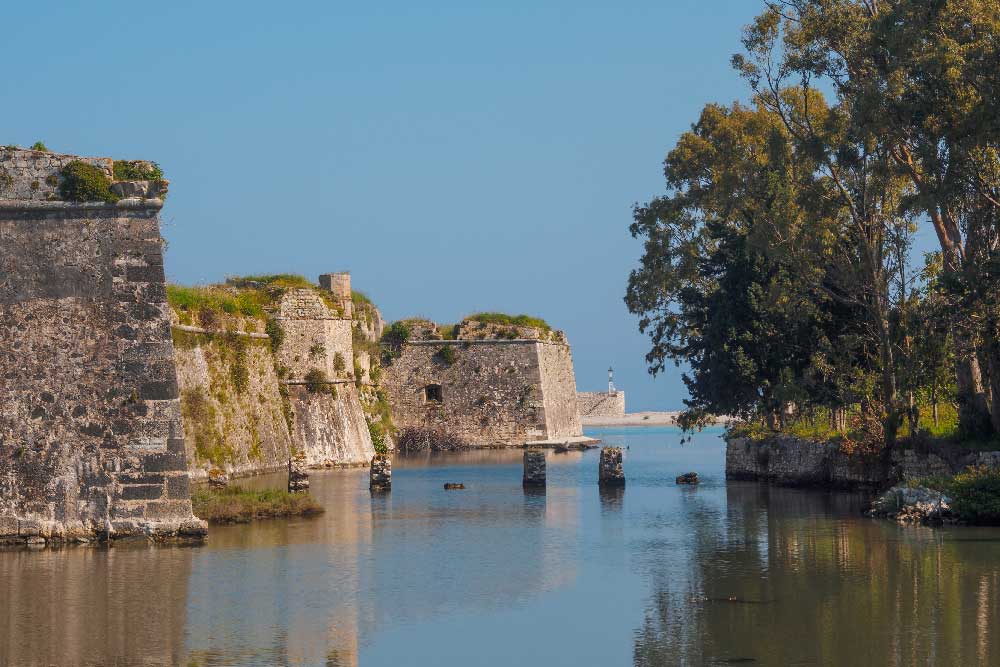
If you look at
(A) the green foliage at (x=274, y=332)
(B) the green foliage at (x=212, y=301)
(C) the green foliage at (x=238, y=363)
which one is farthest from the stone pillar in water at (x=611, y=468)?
(A) the green foliage at (x=274, y=332)

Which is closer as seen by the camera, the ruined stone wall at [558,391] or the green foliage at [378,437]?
the green foliage at [378,437]

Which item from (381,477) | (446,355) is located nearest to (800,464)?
(381,477)

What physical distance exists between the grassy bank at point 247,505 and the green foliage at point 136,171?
22.2 feet

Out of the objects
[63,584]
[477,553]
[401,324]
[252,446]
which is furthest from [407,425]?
[63,584]

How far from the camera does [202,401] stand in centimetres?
3512

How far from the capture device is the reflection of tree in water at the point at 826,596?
12188 mm

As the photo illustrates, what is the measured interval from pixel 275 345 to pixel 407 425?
16.2m

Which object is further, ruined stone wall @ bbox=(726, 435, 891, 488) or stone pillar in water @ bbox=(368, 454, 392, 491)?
stone pillar in water @ bbox=(368, 454, 392, 491)

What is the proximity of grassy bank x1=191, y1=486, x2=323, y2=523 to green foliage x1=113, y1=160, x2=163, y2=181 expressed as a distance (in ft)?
22.2

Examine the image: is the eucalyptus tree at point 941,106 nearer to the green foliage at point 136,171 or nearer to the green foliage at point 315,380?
the green foliage at point 136,171

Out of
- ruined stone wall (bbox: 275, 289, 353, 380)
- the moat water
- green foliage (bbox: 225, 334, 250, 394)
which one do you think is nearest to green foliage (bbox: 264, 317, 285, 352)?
ruined stone wall (bbox: 275, 289, 353, 380)

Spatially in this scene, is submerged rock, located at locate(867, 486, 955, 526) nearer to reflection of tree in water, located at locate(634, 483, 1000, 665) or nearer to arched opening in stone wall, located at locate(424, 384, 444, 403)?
reflection of tree in water, located at locate(634, 483, 1000, 665)

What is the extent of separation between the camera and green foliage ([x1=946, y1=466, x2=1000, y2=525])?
70.4 ft

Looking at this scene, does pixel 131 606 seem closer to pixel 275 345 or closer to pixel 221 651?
pixel 221 651
